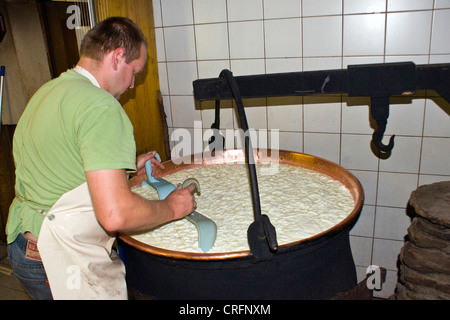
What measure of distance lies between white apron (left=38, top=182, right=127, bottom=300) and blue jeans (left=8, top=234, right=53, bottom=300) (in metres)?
0.08

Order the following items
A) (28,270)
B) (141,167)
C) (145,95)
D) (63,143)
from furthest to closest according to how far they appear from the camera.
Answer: (145,95)
(141,167)
(28,270)
(63,143)

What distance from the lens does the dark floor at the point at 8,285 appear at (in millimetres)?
2986

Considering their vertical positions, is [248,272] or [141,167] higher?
[141,167]

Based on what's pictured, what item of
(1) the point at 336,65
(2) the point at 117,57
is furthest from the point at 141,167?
(1) the point at 336,65

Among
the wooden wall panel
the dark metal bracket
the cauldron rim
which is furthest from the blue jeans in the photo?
the wooden wall panel

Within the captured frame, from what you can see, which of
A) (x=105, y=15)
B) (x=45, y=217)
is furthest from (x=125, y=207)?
(x=105, y=15)

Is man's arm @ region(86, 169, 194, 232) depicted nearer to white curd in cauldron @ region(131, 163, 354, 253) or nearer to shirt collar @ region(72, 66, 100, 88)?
white curd in cauldron @ region(131, 163, 354, 253)

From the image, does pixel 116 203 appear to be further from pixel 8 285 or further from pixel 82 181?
pixel 8 285

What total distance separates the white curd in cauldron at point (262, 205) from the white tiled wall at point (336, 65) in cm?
62

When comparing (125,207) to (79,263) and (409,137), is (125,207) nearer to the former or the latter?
(79,263)

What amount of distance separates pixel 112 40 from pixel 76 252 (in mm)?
791

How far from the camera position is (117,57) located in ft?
4.39

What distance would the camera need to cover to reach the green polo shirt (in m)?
1.09

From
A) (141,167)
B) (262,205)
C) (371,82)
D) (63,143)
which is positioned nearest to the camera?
(371,82)
